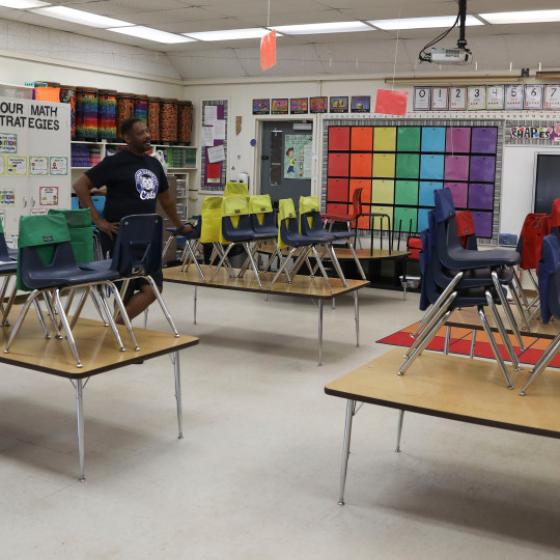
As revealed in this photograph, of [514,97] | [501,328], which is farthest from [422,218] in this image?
[501,328]

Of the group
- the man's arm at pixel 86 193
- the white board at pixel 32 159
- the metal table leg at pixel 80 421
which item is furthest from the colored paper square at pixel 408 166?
the metal table leg at pixel 80 421

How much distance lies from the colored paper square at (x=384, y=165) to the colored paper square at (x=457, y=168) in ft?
2.24

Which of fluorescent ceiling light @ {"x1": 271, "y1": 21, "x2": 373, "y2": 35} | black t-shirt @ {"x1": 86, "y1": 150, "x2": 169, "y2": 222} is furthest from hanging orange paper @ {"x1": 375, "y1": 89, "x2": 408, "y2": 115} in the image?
black t-shirt @ {"x1": 86, "y1": 150, "x2": 169, "y2": 222}

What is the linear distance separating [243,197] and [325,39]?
3.33 metres

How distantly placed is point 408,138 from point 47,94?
4.18m

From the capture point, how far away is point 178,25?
8453 millimetres

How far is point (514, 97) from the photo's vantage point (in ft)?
28.5

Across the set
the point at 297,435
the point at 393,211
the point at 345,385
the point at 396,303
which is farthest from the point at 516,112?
the point at 345,385

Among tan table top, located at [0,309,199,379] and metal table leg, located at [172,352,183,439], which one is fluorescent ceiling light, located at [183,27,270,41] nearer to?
tan table top, located at [0,309,199,379]

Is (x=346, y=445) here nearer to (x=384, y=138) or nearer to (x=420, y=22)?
(x=420, y=22)

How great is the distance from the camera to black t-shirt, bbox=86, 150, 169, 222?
5203 millimetres

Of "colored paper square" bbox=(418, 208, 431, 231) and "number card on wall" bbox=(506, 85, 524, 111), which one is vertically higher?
"number card on wall" bbox=(506, 85, 524, 111)

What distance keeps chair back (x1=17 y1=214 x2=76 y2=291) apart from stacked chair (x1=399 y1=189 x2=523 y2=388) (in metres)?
1.81

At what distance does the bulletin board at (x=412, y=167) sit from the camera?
9023 mm
